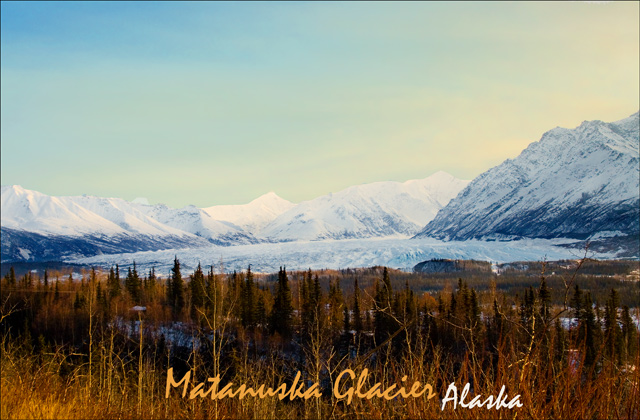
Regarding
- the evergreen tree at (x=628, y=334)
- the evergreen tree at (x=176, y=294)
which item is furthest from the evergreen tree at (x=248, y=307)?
the evergreen tree at (x=628, y=334)

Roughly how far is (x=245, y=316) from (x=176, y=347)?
30.1 ft

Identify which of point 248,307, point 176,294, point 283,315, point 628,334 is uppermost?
point 628,334

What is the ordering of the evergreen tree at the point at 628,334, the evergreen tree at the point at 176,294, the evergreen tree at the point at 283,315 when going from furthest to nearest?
the evergreen tree at the point at 176,294 < the evergreen tree at the point at 283,315 < the evergreen tree at the point at 628,334

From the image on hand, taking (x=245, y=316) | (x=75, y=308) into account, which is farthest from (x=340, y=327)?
(x=75, y=308)

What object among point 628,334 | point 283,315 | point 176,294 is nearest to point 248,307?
point 283,315

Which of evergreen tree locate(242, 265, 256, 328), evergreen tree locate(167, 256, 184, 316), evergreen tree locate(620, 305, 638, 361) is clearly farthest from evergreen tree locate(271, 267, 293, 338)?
evergreen tree locate(620, 305, 638, 361)

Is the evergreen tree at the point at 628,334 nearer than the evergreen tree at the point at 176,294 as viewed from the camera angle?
Yes

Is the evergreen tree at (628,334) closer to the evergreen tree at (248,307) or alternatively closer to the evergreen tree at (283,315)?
the evergreen tree at (283,315)

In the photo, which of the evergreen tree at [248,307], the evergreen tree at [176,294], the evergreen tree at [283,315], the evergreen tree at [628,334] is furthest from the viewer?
the evergreen tree at [176,294]

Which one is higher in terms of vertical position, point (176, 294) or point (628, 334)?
point (628, 334)

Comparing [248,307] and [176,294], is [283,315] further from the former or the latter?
[176,294]

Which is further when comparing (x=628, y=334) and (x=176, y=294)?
(x=176, y=294)

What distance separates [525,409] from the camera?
336 centimetres

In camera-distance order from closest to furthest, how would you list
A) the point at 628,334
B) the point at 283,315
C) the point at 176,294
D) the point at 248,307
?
1. the point at 628,334
2. the point at 283,315
3. the point at 248,307
4. the point at 176,294
